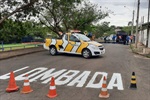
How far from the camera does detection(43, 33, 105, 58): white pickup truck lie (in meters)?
14.0

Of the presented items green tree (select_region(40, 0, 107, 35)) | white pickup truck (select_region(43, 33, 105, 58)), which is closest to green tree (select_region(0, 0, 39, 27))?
white pickup truck (select_region(43, 33, 105, 58))

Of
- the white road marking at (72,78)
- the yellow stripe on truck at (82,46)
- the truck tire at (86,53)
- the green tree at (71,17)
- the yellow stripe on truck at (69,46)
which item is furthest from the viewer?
the green tree at (71,17)

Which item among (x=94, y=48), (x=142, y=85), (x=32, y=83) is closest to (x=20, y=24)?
(x=94, y=48)

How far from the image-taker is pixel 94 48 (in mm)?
13992

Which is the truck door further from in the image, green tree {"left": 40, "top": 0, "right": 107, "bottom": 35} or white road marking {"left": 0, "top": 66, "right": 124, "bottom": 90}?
green tree {"left": 40, "top": 0, "right": 107, "bottom": 35}

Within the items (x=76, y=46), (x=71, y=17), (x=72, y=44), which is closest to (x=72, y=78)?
(x=76, y=46)

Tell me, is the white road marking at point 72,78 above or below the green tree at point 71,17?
below

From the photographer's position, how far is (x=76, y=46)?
14.7 m

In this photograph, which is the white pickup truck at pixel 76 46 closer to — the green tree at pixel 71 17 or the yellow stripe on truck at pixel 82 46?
the yellow stripe on truck at pixel 82 46

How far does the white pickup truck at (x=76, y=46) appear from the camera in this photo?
46.1 feet

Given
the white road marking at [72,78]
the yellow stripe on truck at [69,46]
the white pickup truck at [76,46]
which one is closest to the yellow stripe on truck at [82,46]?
the white pickup truck at [76,46]

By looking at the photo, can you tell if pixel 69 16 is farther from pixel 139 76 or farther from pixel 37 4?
pixel 139 76

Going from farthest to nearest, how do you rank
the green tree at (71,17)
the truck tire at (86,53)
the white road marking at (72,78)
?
the green tree at (71,17)
the truck tire at (86,53)
the white road marking at (72,78)

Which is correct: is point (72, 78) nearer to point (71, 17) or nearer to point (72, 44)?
point (72, 44)
